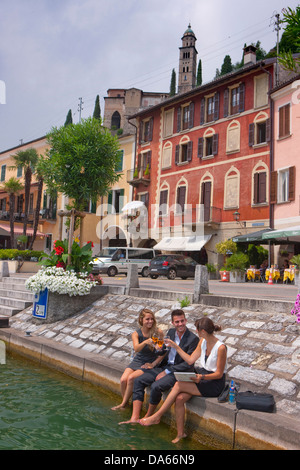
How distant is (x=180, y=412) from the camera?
514 cm

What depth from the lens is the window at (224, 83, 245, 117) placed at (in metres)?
26.7

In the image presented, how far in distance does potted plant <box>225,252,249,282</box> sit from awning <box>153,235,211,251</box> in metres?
5.15

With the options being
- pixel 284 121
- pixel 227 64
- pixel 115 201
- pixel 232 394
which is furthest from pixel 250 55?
pixel 227 64

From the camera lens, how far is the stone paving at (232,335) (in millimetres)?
5504

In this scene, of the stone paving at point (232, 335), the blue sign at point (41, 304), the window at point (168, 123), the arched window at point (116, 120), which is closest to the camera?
the stone paving at point (232, 335)

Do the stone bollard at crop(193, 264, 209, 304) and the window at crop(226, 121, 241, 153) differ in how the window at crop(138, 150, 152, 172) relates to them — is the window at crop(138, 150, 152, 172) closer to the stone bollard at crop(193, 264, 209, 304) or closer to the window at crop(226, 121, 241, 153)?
the window at crop(226, 121, 241, 153)

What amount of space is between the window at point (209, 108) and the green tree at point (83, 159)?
21.0ft

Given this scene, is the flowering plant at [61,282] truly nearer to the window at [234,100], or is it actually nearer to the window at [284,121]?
the window at [284,121]

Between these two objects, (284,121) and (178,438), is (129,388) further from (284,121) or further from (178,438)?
(284,121)

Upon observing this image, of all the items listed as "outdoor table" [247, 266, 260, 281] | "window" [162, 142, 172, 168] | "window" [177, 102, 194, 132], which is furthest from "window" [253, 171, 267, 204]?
"window" [162, 142, 172, 168]

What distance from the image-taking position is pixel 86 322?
973 cm

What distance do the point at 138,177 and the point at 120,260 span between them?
10.0 meters

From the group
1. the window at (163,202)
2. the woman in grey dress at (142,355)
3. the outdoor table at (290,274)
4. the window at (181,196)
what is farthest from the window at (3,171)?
the woman in grey dress at (142,355)

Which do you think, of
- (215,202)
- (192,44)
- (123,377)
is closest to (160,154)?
(215,202)
